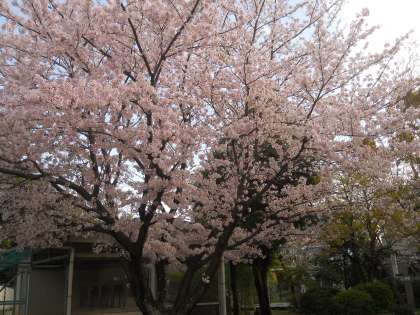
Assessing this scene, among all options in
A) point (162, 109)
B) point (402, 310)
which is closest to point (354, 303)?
point (402, 310)

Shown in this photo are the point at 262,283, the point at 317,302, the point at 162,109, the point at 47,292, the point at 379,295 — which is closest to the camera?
the point at 162,109

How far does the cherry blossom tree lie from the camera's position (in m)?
5.91

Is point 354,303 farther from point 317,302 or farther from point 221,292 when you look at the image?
point 221,292

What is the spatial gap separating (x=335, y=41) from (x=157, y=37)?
2.58m

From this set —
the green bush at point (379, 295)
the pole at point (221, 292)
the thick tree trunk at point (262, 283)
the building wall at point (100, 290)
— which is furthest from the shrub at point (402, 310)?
the building wall at point (100, 290)

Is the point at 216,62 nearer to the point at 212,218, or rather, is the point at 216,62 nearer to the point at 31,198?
the point at 212,218

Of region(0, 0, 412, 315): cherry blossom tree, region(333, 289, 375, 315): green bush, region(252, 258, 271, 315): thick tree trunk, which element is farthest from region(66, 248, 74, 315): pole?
region(333, 289, 375, 315): green bush

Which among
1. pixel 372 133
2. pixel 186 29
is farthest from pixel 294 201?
pixel 186 29

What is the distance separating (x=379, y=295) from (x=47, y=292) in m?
10.6

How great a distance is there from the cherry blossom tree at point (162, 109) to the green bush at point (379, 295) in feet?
30.5

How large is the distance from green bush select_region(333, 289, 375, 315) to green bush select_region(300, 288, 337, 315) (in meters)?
0.40

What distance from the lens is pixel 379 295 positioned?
48.7 ft

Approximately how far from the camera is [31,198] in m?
6.81

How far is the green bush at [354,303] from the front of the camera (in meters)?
14.1
